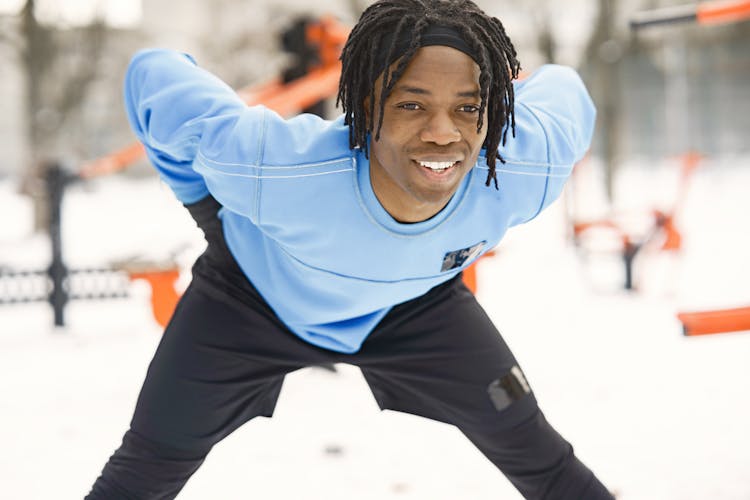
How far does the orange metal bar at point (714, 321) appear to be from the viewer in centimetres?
174

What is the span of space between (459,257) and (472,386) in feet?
0.96

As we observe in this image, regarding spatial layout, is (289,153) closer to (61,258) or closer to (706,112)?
(61,258)

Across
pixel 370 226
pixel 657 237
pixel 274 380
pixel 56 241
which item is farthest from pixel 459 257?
pixel 657 237

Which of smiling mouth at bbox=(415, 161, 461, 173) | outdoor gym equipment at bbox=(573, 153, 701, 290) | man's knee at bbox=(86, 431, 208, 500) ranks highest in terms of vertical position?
smiling mouth at bbox=(415, 161, 461, 173)

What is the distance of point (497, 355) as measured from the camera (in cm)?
156

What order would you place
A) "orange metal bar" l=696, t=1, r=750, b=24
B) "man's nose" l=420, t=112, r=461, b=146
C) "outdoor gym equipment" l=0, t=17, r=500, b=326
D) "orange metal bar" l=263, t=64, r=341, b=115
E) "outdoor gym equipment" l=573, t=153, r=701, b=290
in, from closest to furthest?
1. "man's nose" l=420, t=112, r=461, b=146
2. "orange metal bar" l=696, t=1, r=750, b=24
3. "orange metal bar" l=263, t=64, r=341, b=115
4. "outdoor gym equipment" l=0, t=17, r=500, b=326
5. "outdoor gym equipment" l=573, t=153, r=701, b=290

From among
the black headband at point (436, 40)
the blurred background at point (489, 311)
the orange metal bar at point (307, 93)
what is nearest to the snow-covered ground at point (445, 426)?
the blurred background at point (489, 311)

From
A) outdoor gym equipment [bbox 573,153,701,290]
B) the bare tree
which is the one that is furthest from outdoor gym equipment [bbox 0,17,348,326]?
the bare tree

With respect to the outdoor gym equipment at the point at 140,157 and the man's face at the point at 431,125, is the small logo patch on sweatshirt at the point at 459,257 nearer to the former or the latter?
the man's face at the point at 431,125

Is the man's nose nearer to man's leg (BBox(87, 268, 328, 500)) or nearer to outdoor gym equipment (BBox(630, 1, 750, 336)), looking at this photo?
man's leg (BBox(87, 268, 328, 500))

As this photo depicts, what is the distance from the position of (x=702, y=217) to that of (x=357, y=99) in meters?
9.34

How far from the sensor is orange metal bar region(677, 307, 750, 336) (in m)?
1.74

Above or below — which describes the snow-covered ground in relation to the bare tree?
below

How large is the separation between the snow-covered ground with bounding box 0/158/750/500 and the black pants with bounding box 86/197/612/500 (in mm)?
864
